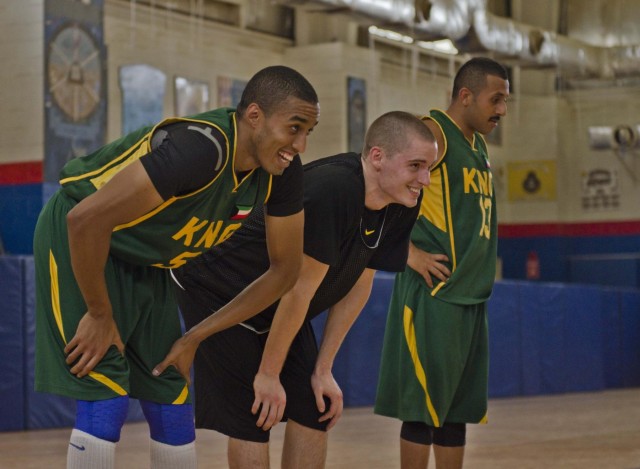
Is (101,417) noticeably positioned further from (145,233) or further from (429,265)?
(429,265)

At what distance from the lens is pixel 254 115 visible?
9.27 ft

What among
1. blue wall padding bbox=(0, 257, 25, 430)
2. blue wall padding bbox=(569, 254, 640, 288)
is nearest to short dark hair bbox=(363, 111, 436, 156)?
blue wall padding bbox=(0, 257, 25, 430)

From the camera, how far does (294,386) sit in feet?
11.3

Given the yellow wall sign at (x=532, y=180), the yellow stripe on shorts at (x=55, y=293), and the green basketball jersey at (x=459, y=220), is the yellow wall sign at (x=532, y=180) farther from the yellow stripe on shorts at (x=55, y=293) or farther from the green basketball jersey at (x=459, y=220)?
the yellow stripe on shorts at (x=55, y=293)

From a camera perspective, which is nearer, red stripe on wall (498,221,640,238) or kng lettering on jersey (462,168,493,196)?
kng lettering on jersey (462,168,493,196)

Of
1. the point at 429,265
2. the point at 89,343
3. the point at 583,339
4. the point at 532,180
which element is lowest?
the point at 583,339

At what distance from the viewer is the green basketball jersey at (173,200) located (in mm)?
2793

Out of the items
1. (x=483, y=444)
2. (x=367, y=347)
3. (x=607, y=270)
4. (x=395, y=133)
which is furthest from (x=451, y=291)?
(x=607, y=270)

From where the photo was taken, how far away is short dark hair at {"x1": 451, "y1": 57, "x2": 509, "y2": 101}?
14.0ft

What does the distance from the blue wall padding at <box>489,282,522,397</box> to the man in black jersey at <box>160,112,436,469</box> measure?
7655mm

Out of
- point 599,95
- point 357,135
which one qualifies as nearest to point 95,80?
point 357,135

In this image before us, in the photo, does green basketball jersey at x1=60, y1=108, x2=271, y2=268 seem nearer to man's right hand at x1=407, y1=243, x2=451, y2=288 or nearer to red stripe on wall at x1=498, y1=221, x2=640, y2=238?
man's right hand at x1=407, y1=243, x2=451, y2=288

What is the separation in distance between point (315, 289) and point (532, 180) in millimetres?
17714

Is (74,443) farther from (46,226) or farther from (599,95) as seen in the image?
(599,95)
